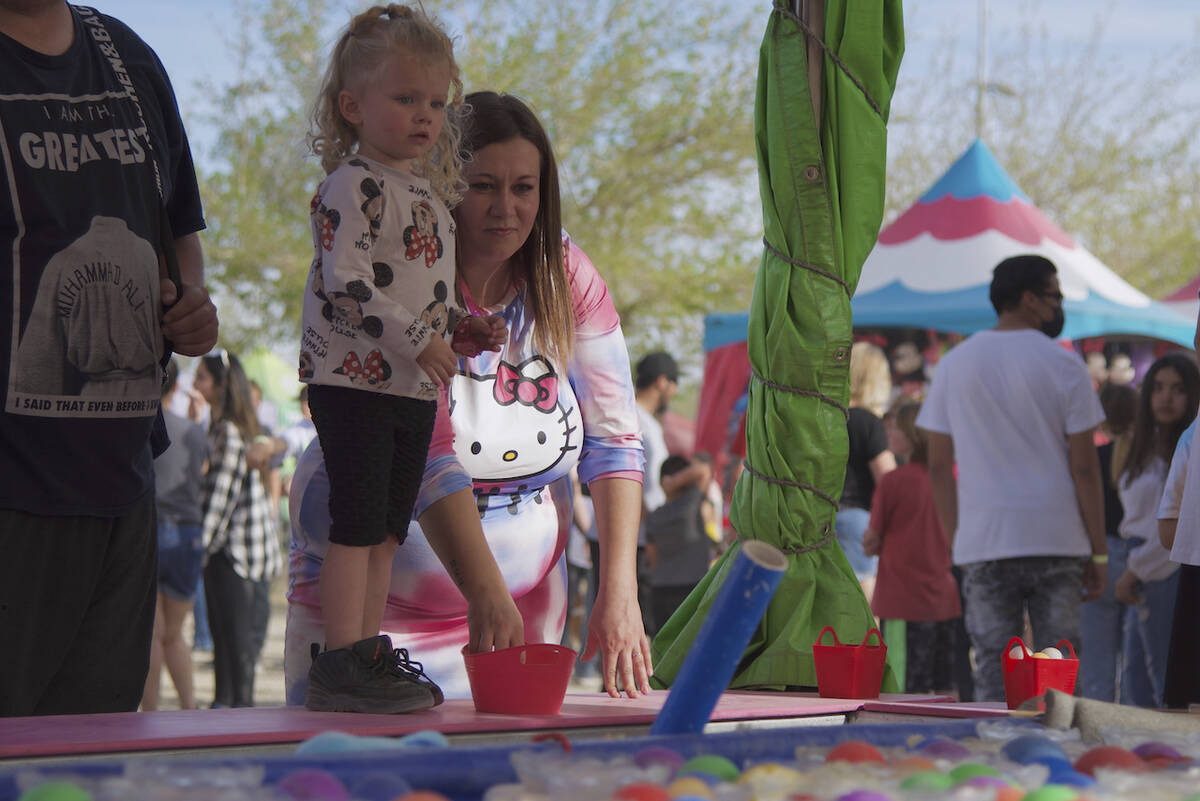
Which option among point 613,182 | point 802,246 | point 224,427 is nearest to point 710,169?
point 613,182

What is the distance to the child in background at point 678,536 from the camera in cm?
648

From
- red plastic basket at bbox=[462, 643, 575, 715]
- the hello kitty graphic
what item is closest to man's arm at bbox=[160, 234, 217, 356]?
the hello kitty graphic

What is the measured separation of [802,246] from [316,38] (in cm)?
1537

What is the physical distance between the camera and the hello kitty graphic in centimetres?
226

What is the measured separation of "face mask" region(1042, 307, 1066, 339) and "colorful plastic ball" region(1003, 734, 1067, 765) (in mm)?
3561

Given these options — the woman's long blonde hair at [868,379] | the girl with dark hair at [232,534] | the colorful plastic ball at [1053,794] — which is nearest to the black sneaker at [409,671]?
the colorful plastic ball at [1053,794]

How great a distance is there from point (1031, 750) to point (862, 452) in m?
4.64

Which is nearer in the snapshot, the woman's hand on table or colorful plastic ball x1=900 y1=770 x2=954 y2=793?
colorful plastic ball x1=900 y1=770 x2=954 y2=793

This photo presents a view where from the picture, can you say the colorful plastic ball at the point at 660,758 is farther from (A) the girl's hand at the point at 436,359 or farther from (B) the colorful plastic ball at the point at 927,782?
(A) the girl's hand at the point at 436,359

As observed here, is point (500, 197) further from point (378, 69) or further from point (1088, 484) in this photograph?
point (1088, 484)

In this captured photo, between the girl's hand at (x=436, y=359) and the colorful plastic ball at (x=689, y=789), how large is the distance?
916 mm

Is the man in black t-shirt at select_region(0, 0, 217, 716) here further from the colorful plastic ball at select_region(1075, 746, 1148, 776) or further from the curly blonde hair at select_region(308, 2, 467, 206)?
the colorful plastic ball at select_region(1075, 746, 1148, 776)

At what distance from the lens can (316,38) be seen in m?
16.9

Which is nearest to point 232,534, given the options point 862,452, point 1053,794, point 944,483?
point 862,452
